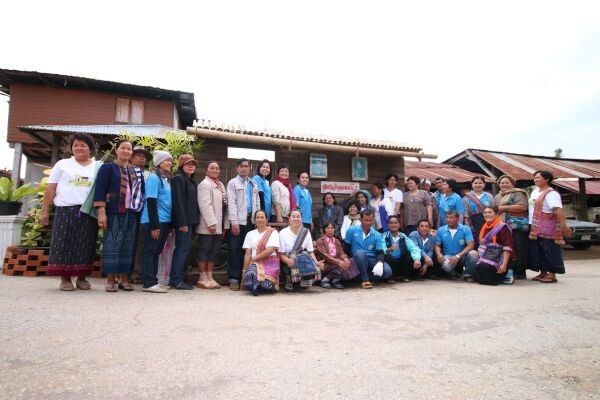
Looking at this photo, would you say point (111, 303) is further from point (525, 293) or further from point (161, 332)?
point (525, 293)

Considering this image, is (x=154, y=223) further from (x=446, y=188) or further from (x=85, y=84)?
(x=85, y=84)

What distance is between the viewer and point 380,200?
6.99 meters

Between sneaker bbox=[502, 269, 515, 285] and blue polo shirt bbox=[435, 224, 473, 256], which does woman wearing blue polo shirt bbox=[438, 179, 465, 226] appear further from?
sneaker bbox=[502, 269, 515, 285]

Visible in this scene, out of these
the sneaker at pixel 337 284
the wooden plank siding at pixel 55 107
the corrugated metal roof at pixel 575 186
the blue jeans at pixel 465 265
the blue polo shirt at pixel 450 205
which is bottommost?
the sneaker at pixel 337 284

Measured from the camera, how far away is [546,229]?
564 cm

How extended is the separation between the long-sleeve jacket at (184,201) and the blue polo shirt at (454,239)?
4.01 metres

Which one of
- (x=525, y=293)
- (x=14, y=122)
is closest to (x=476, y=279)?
(x=525, y=293)

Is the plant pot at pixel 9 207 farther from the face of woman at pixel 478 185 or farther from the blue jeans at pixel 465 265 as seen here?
the face of woman at pixel 478 185

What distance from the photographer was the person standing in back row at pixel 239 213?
204 inches

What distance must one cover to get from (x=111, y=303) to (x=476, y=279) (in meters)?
5.19

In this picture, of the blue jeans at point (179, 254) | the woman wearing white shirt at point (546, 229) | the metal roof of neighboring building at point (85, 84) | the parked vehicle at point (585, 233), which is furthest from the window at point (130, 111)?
the parked vehicle at point (585, 233)

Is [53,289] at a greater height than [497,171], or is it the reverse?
[497,171]

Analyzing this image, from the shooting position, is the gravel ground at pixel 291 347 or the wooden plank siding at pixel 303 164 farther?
the wooden plank siding at pixel 303 164

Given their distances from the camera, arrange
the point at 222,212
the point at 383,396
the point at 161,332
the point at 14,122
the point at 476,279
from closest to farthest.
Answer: the point at 383,396
the point at 161,332
the point at 222,212
the point at 476,279
the point at 14,122
